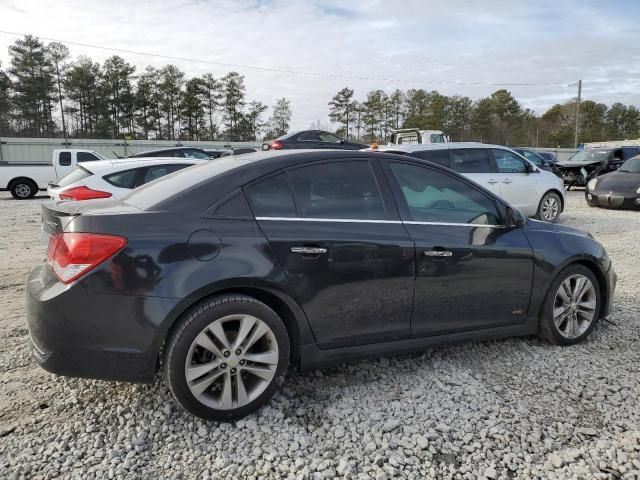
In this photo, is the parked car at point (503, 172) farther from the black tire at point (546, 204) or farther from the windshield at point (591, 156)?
the windshield at point (591, 156)

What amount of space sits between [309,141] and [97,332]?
44.3 ft

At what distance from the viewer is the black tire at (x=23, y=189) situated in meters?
17.3

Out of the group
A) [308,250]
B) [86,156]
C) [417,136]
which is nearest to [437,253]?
[308,250]

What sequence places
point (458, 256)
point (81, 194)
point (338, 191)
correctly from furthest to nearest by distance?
point (81, 194) → point (458, 256) → point (338, 191)

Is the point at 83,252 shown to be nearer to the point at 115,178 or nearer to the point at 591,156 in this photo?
the point at 115,178

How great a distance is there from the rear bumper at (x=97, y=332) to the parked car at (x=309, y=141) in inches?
471

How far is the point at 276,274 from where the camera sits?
107 inches

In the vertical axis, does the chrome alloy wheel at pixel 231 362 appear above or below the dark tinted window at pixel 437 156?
below

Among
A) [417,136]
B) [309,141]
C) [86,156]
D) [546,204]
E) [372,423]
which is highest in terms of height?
[417,136]

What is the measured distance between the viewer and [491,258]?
3381 millimetres

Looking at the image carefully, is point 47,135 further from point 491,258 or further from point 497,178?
point 491,258

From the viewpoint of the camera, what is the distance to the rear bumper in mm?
2439

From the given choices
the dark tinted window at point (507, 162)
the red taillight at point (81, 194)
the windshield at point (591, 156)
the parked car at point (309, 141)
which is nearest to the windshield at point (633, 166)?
the windshield at point (591, 156)

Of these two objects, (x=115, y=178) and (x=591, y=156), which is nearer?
(x=115, y=178)
